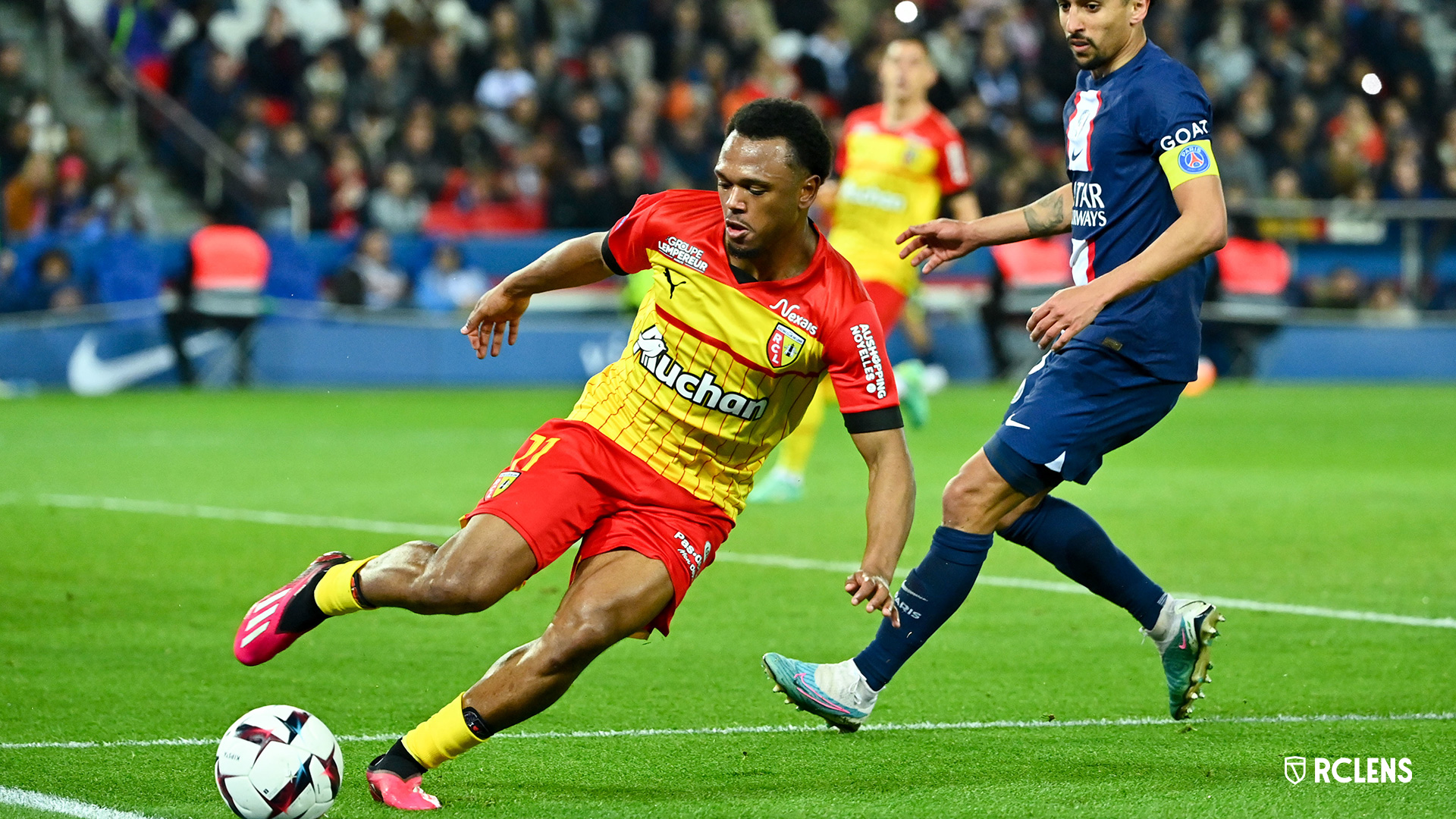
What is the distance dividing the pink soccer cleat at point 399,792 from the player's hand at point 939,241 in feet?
6.62

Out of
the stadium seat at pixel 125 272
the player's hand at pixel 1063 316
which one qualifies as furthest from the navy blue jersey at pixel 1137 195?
the stadium seat at pixel 125 272

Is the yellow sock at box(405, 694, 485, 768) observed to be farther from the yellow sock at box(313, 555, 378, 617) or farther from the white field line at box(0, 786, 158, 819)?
the white field line at box(0, 786, 158, 819)

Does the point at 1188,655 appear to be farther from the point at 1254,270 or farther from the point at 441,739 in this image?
the point at 1254,270

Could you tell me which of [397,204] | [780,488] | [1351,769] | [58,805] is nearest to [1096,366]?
[1351,769]

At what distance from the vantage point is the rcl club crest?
183 inches

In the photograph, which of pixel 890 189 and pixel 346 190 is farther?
pixel 346 190

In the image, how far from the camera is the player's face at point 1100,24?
5062 mm

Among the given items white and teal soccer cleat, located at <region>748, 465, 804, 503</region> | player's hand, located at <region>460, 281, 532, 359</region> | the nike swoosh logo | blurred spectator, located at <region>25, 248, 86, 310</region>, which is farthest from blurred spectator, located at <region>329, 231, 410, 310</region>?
player's hand, located at <region>460, 281, 532, 359</region>

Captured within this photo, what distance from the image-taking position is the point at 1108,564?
532cm

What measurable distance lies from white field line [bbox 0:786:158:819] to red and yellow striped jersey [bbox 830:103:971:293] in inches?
272

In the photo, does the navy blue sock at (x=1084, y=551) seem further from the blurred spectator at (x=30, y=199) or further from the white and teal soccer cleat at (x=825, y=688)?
the blurred spectator at (x=30, y=199)

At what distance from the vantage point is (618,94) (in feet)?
71.2

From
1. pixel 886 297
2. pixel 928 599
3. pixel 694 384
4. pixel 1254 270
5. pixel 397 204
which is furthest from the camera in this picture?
pixel 397 204

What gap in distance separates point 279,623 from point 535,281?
117 centimetres
